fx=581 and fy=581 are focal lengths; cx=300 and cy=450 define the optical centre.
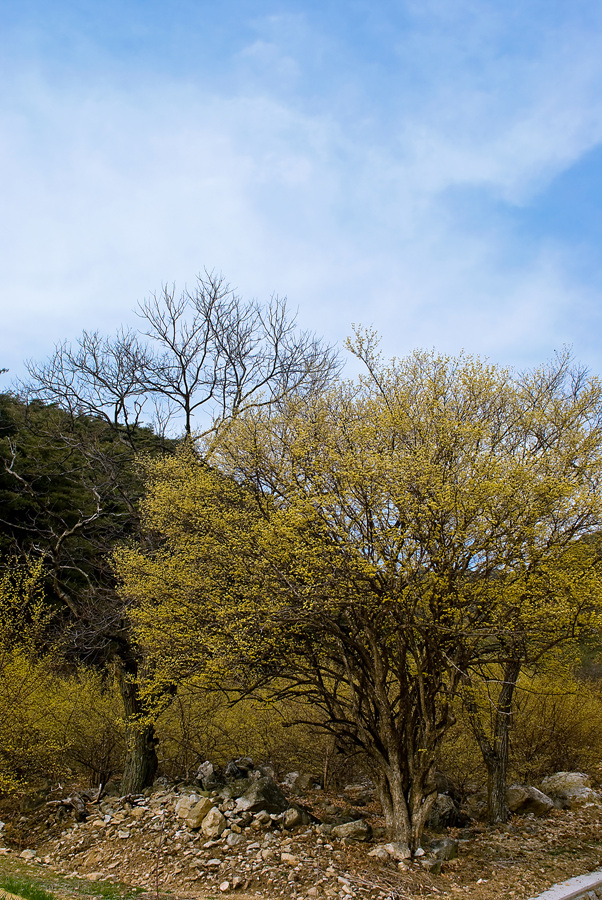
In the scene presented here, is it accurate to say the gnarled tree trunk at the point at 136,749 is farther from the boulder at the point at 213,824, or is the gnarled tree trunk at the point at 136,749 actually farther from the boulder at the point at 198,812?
the boulder at the point at 213,824

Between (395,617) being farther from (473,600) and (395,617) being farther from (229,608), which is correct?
(229,608)

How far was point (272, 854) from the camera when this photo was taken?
290 inches

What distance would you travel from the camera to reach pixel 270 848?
751 cm

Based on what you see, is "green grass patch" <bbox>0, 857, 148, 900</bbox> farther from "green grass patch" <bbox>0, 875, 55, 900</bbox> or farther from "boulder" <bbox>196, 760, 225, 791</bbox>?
"boulder" <bbox>196, 760, 225, 791</bbox>

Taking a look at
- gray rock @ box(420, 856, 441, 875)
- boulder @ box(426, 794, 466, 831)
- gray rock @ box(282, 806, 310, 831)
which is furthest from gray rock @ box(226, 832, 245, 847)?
boulder @ box(426, 794, 466, 831)

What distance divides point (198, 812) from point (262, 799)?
36.5 inches

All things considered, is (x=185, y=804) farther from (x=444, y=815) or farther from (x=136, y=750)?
(x=444, y=815)

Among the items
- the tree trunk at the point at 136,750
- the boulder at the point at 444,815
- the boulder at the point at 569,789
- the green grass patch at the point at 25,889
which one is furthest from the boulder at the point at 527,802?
the green grass patch at the point at 25,889

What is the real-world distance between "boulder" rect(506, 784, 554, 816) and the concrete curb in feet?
10.0

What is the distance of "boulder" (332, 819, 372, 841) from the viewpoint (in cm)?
796

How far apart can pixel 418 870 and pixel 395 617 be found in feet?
9.81

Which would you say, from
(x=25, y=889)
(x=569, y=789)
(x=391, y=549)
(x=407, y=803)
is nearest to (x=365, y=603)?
(x=391, y=549)

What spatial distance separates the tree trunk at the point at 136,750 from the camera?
9953mm

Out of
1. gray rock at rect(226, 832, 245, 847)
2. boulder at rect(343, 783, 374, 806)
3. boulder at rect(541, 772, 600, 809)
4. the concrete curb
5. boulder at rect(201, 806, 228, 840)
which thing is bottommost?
boulder at rect(343, 783, 374, 806)
